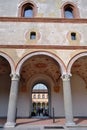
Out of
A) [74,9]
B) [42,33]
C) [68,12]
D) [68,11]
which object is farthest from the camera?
[68,11]

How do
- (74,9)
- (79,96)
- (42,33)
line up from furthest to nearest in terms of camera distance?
(79,96), (74,9), (42,33)

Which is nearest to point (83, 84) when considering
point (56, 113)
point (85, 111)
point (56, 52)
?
point (85, 111)

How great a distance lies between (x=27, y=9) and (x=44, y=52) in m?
5.01

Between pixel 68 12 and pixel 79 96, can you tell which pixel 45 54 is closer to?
pixel 68 12

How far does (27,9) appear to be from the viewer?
12.3m

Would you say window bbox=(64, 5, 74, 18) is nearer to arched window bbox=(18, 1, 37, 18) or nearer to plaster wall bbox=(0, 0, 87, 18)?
plaster wall bbox=(0, 0, 87, 18)

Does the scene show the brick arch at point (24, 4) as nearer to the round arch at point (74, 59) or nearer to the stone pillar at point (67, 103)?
the round arch at point (74, 59)

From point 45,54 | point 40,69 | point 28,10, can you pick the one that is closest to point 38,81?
point 40,69

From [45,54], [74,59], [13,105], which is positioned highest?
[45,54]

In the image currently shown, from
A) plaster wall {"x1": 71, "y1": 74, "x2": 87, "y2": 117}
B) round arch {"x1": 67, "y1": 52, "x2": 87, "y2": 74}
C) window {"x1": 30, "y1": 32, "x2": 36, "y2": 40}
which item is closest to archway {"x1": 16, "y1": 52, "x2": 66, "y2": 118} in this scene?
plaster wall {"x1": 71, "y1": 74, "x2": 87, "y2": 117}

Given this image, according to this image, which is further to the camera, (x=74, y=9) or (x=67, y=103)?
(x=74, y=9)

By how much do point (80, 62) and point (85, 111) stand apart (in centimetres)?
474

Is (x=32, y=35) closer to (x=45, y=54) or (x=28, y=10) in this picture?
(x=45, y=54)

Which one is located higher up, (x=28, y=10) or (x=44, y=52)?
(x=28, y=10)
